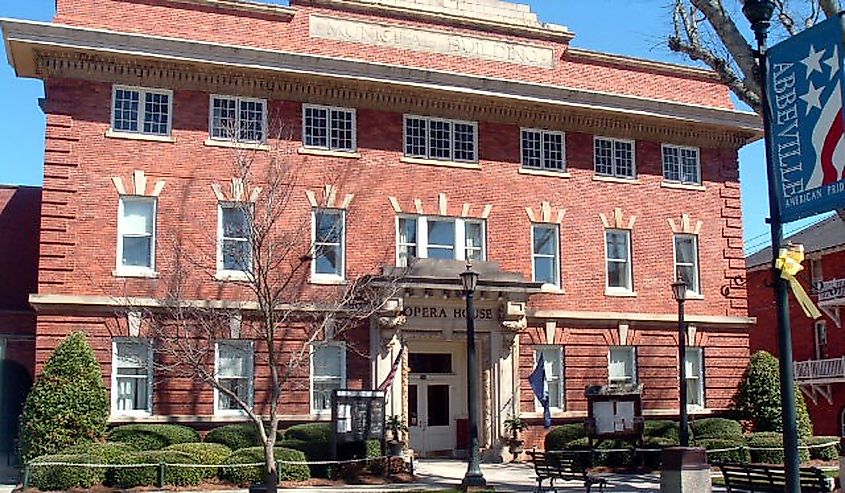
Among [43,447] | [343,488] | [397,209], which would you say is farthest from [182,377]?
[397,209]

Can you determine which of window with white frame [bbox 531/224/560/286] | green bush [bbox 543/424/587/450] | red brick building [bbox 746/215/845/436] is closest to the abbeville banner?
green bush [bbox 543/424/587/450]

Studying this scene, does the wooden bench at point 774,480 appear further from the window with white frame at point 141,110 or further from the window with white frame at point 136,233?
the window with white frame at point 141,110

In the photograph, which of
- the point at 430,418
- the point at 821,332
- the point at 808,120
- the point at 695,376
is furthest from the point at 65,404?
the point at 821,332

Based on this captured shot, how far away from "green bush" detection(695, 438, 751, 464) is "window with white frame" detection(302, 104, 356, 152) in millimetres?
12703

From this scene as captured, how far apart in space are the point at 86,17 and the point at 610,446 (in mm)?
17587

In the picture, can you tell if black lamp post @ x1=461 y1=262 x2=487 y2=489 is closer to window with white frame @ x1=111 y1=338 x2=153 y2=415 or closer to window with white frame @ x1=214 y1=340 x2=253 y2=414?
window with white frame @ x1=214 y1=340 x2=253 y2=414

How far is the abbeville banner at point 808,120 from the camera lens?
1206 centimetres

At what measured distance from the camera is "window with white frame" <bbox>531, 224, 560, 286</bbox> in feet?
99.6

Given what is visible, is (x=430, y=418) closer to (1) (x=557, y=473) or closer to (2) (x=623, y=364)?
(2) (x=623, y=364)

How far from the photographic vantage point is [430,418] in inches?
1162

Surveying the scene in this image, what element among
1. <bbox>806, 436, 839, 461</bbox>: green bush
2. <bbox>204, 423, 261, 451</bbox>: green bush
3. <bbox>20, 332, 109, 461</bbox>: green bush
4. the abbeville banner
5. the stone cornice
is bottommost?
<bbox>806, 436, 839, 461</bbox>: green bush

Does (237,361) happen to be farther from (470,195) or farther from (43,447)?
(470,195)

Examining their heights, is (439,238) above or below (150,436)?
above

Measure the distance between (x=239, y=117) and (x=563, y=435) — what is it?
12446mm
